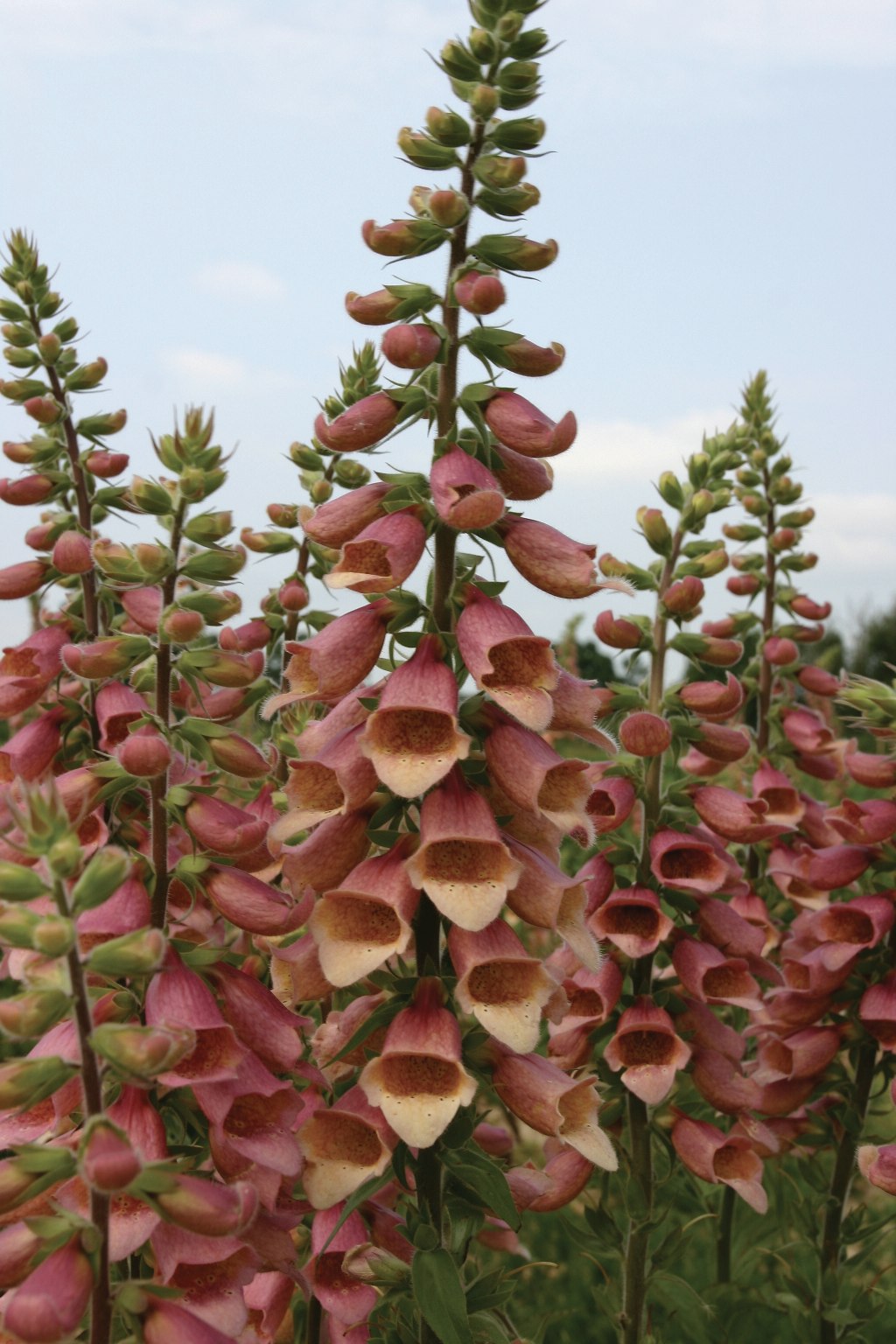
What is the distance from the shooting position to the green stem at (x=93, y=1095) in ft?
4.67

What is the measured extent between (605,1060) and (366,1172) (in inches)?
47.0

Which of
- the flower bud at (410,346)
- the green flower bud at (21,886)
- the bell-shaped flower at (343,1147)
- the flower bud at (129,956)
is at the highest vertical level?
the flower bud at (410,346)

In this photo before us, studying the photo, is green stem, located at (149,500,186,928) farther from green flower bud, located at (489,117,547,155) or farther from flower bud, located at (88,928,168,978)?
green flower bud, located at (489,117,547,155)

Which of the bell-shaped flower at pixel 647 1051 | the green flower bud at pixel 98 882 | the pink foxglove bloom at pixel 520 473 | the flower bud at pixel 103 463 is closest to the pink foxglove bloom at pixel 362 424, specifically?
the pink foxglove bloom at pixel 520 473

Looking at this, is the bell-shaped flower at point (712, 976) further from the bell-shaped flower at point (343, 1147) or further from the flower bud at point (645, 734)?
the bell-shaped flower at point (343, 1147)

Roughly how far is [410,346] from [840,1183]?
2700 mm

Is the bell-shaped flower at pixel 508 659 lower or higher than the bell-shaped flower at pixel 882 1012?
higher

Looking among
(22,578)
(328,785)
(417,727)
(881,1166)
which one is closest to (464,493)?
(417,727)

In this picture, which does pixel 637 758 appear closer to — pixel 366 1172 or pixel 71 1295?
pixel 366 1172

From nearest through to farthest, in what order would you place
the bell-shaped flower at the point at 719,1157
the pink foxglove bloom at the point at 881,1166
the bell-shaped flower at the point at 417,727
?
the bell-shaped flower at the point at 417,727
the pink foxglove bloom at the point at 881,1166
the bell-shaped flower at the point at 719,1157

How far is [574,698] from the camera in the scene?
83.7 inches

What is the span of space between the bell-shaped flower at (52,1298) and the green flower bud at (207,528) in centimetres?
99

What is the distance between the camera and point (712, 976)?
3.11m

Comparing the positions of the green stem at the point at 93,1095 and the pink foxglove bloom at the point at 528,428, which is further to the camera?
the pink foxglove bloom at the point at 528,428
